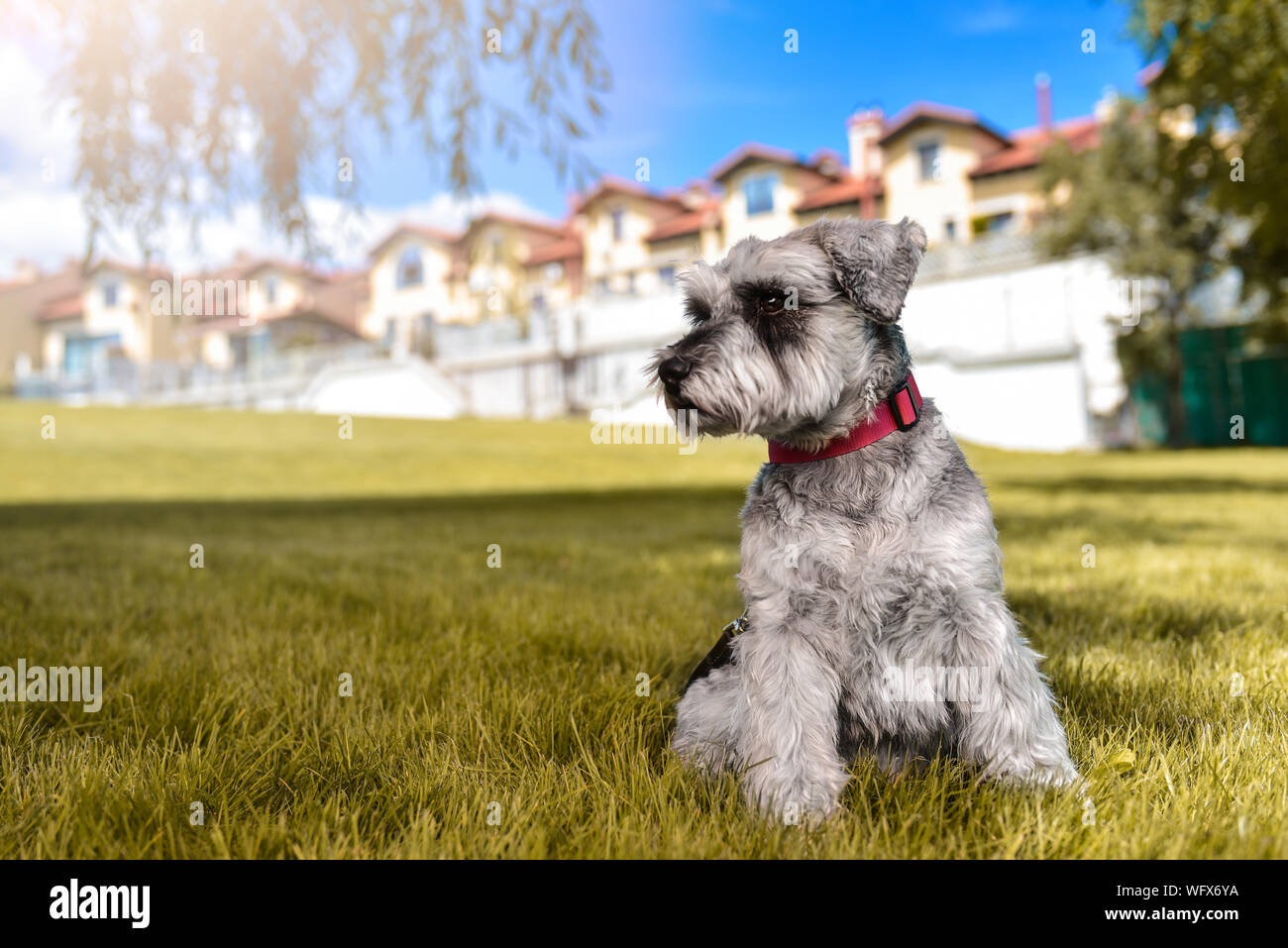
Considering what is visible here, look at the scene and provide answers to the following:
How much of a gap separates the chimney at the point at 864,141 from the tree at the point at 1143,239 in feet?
41.8

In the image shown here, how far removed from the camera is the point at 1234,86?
37.7ft

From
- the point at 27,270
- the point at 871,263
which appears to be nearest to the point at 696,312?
the point at 871,263

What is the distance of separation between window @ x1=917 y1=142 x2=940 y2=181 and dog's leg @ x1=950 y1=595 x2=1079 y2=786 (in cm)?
3932

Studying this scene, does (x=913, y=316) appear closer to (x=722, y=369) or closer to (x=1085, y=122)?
(x=1085, y=122)

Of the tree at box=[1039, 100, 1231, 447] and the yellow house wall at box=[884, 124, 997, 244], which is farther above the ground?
the yellow house wall at box=[884, 124, 997, 244]

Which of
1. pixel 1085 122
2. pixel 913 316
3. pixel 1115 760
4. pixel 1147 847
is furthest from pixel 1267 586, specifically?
pixel 1085 122

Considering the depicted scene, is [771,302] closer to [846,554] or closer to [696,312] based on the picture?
[696,312]

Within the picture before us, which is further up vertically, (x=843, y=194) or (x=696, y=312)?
(x=843, y=194)

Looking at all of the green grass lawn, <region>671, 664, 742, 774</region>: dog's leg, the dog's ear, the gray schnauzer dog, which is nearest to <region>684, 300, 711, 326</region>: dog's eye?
the gray schnauzer dog

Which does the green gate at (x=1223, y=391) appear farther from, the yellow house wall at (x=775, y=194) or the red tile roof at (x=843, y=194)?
the yellow house wall at (x=775, y=194)

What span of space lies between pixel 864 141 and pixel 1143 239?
15.9 meters

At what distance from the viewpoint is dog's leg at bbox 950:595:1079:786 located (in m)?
2.54

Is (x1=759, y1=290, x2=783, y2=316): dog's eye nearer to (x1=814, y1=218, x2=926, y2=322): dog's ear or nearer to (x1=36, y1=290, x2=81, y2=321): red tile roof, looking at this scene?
(x1=814, y1=218, x2=926, y2=322): dog's ear

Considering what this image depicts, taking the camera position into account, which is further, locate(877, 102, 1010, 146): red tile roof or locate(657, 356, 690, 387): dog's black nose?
locate(877, 102, 1010, 146): red tile roof
